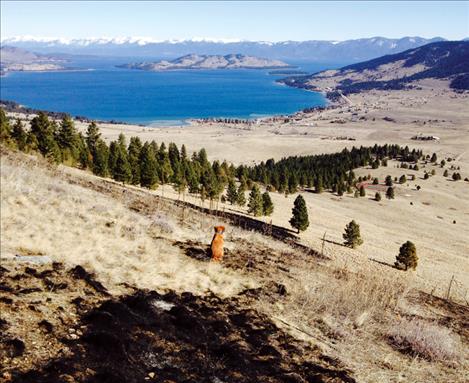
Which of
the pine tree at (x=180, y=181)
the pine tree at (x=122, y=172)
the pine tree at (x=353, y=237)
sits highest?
the pine tree at (x=122, y=172)

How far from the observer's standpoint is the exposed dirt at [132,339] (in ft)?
26.6

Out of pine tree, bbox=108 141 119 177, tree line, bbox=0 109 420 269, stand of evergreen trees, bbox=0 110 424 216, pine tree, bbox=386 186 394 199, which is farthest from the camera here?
pine tree, bbox=386 186 394 199

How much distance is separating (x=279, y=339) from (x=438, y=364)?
4248mm

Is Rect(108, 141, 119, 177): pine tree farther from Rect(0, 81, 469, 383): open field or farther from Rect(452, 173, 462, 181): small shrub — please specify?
Rect(452, 173, 462, 181): small shrub

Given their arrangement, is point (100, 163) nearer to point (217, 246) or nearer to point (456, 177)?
point (217, 246)

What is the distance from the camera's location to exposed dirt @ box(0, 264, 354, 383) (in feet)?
26.6

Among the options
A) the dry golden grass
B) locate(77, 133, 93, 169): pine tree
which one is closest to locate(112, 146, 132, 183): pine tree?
locate(77, 133, 93, 169): pine tree

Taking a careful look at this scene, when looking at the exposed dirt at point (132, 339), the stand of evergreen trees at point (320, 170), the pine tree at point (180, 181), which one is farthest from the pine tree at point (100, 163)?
the exposed dirt at point (132, 339)

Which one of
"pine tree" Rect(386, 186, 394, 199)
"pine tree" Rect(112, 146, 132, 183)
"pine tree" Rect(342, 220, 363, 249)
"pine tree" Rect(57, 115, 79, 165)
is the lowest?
"pine tree" Rect(386, 186, 394, 199)

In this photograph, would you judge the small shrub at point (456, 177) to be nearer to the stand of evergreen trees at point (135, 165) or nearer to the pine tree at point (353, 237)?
the stand of evergreen trees at point (135, 165)

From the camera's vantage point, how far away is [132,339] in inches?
370

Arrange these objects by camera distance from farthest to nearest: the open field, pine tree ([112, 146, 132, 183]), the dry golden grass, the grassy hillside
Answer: pine tree ([112, 146, 132, 183]) < the dry golden grass < the open field < the grassy hillside

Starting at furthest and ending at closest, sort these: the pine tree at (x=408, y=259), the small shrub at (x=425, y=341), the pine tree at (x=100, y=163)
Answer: the pine tree at (x=100, y=163)
the pine tree at (x=408, y=259)
the small shrub at (x=425, y=341)

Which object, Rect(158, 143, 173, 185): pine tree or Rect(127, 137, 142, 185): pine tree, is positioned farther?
Rect(158, 143, 173, 185): pine tree
